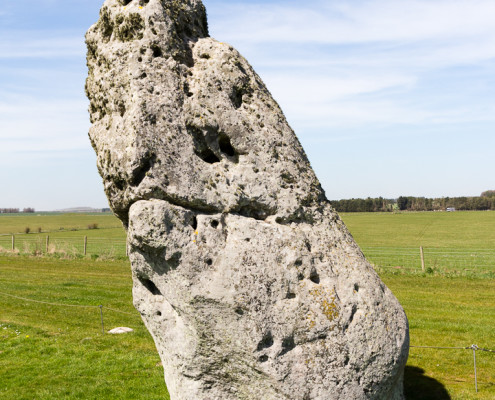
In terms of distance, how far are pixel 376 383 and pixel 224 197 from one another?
2.87 metres

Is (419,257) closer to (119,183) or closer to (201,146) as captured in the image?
(201,146)

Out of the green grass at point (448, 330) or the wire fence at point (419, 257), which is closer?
the green grass at point (448, 330)

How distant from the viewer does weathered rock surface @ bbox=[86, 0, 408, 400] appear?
5.68 m

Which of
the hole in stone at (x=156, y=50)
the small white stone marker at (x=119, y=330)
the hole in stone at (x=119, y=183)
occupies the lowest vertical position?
the small white stone marker at (x=119, y=330)

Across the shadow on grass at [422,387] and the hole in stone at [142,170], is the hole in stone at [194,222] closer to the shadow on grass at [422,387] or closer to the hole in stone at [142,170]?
the hole in stone at [142,170]

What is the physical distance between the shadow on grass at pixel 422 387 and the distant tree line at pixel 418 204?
320 feet

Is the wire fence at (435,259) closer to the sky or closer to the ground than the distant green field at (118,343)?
closer to the sky

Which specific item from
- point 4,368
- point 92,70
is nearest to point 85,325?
point 4,368

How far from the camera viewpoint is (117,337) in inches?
501

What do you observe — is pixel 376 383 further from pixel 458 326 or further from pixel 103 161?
pixel 458 326

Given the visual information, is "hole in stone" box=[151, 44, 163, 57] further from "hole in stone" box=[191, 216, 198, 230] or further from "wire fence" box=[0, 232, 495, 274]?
"wire fence" box=[0, 232, 495, 274]

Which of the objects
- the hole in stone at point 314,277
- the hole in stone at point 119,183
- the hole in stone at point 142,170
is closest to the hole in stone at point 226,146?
the hole in stone at point 142,170

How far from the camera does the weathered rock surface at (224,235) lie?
18.6 feet

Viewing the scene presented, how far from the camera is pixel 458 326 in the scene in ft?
44.8
